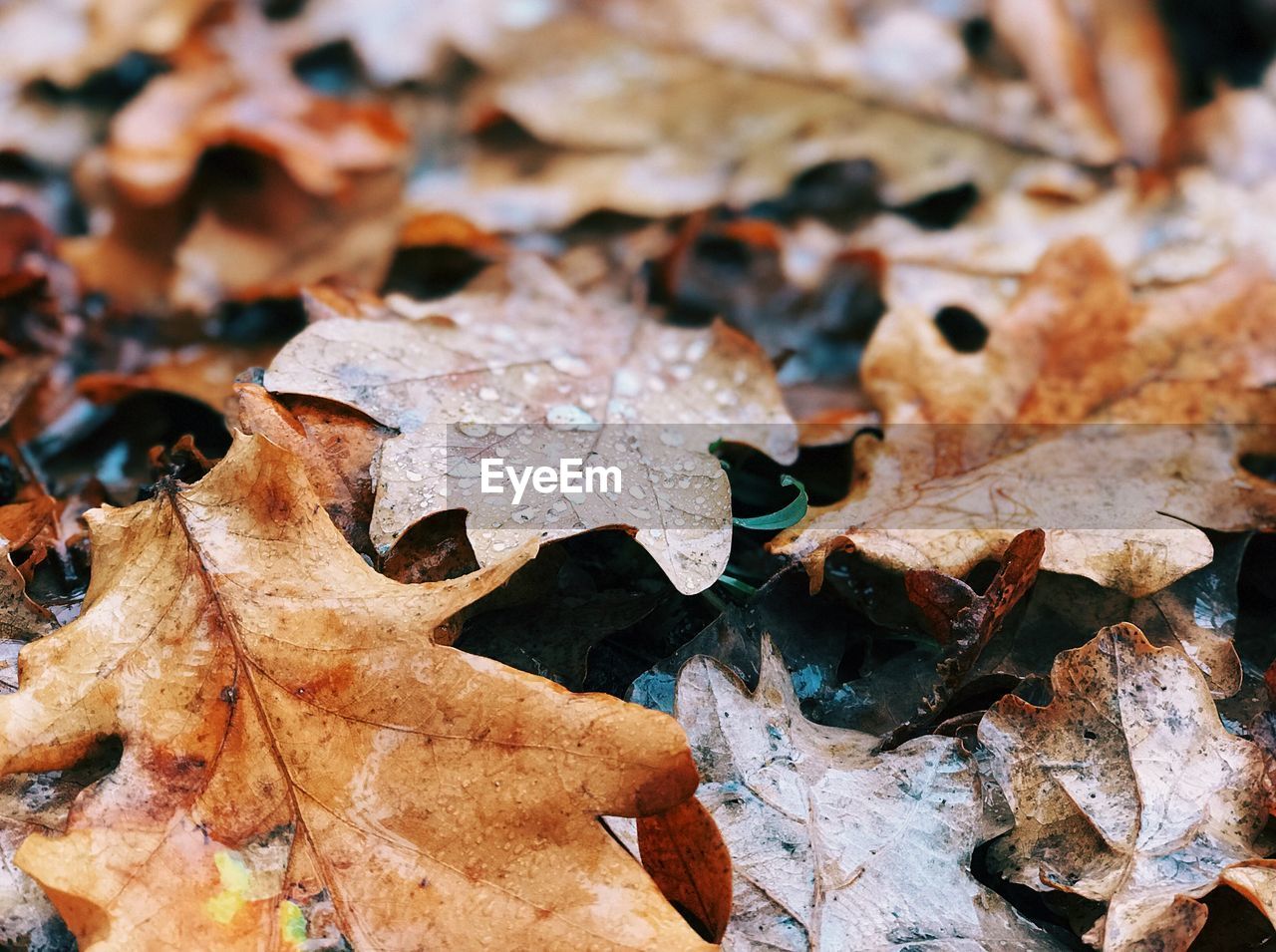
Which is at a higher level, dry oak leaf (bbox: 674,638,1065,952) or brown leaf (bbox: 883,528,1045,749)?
brown leaf (bbox: 883,528,1045,749)

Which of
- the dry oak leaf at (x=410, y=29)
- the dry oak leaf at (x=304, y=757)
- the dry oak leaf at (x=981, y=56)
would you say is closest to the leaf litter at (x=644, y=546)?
the dry oak leaf at (x=304, y=757)

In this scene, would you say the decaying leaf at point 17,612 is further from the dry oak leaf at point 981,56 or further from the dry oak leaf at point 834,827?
the dry oak leaf at point 981,56

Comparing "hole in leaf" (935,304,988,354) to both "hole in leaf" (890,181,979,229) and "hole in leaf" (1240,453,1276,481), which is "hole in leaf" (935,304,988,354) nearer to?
"hole in leaf" (890,181,979,229)

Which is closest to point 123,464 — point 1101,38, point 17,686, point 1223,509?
point 17,686

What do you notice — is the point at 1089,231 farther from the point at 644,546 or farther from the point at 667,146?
the point at 644,546

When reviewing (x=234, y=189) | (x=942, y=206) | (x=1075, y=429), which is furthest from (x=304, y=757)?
(x=942, y=206)

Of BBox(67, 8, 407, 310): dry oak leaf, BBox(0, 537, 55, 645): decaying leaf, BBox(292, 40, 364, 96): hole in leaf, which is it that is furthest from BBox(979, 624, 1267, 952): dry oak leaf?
BBox(292, 40, 364, 96): hole in leaf

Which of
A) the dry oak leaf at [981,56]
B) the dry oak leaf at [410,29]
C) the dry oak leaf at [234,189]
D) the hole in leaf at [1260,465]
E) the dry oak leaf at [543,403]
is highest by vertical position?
the dry oak leaf at [981,56]
